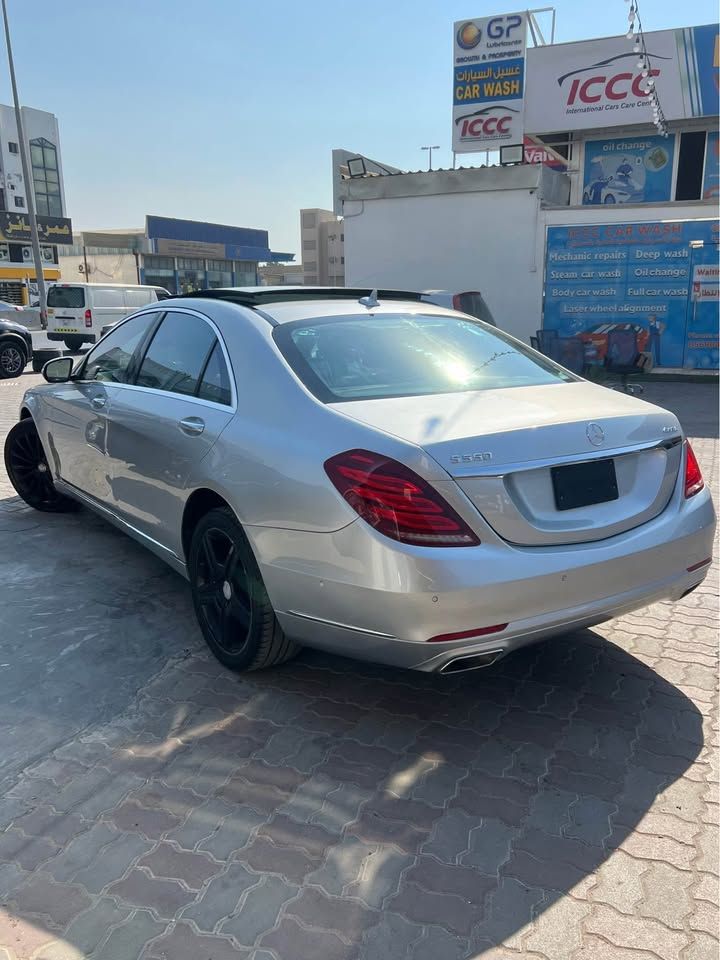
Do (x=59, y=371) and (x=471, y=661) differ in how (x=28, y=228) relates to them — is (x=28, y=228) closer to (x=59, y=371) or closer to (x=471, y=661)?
(x=59, y=371)

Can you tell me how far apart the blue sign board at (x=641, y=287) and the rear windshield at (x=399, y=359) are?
11.5 m

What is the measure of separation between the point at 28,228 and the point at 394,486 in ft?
185

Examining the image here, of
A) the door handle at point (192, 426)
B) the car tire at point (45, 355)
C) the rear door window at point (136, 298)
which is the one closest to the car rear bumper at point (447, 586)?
the door handle at point (192, 426)

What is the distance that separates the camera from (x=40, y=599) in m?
4.15

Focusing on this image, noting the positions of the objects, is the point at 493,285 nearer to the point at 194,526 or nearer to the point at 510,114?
the point at 510,114

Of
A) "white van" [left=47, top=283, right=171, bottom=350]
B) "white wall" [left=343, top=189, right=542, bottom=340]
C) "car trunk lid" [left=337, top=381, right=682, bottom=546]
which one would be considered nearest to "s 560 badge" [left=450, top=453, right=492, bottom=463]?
"car trunk lid" [left=337, top=381, right=682, bottom=546]

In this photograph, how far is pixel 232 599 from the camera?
3244 millimetres

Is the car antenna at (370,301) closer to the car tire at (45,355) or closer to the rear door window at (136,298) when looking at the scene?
the car tire at (45,355)

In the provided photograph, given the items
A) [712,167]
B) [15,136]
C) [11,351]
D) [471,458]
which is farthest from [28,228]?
[471,458]

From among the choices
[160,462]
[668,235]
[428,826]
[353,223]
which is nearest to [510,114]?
[353,223]

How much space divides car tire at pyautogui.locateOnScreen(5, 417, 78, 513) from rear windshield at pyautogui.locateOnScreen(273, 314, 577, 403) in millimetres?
3222

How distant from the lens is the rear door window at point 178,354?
3.59m

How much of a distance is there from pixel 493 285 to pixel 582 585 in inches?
523

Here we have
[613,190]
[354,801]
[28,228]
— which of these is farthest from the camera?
[28,228]
